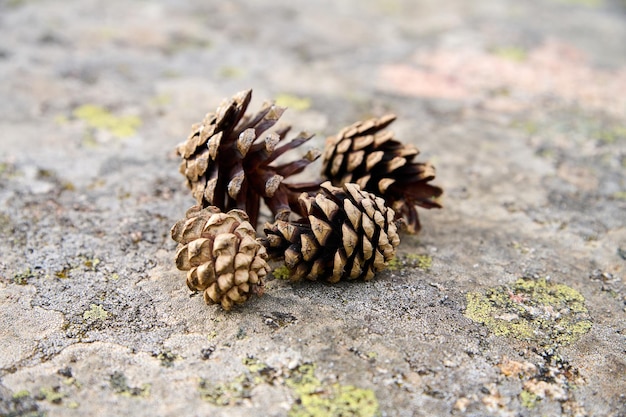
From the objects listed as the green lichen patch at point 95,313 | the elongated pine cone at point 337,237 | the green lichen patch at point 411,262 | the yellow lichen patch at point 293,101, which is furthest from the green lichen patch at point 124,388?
the yellow lichen patch at point 293,101

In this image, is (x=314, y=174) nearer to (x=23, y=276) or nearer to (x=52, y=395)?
(x=23, y=276)

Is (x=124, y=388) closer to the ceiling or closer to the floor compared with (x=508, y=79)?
closer to the floor

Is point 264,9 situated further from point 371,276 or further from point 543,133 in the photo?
point 371,276

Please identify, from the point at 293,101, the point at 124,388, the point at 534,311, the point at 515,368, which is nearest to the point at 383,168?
the point at 534,311

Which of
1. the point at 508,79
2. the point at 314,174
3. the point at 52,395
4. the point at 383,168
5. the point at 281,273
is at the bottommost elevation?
the point at 52,395

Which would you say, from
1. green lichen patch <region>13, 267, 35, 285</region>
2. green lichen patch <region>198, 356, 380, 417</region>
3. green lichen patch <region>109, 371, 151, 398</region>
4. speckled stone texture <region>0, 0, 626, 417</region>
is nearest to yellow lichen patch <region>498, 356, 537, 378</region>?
speckled stone texture <region>0, 0, 626, 417</region>

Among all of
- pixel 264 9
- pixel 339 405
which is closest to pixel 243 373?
pixel 339 405

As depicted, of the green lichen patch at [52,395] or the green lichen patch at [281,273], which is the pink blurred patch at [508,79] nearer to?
the green lichen patch at [281,273]
